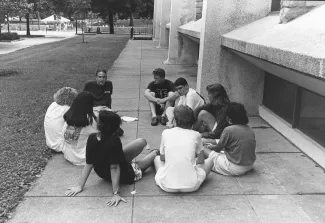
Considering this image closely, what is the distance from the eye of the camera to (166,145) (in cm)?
455

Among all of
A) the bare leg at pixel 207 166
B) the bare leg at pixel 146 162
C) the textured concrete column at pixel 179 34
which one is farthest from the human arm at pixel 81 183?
the textured concrete column at pixel 179 34

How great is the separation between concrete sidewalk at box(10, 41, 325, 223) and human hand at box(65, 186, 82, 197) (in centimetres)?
6

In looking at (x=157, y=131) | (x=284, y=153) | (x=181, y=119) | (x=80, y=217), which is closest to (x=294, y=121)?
(x=284, y=153)

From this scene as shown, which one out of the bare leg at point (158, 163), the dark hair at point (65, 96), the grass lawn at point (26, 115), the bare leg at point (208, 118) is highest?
the dark hair at point (65, 96)

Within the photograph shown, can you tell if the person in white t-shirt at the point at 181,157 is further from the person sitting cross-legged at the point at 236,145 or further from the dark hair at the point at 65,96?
the dark hair at the point at 65,96

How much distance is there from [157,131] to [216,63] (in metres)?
2.18

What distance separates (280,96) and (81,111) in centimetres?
385

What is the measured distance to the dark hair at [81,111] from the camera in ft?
17.5

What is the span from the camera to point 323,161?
18.0 feet

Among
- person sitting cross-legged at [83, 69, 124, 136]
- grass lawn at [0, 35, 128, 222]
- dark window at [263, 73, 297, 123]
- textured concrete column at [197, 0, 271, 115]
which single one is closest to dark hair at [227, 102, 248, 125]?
dark window at [263, 73, 297, 123]

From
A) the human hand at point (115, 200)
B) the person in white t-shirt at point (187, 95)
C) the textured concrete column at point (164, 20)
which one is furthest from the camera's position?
the textured concrete column at point (164, 20)

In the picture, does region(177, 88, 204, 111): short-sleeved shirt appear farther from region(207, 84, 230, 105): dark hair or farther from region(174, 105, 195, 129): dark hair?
region(174, 105, 195, 129): dark hair

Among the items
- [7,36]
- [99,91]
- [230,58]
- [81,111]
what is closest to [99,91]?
[99,91]

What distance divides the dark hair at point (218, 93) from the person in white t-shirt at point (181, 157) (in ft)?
4.66
